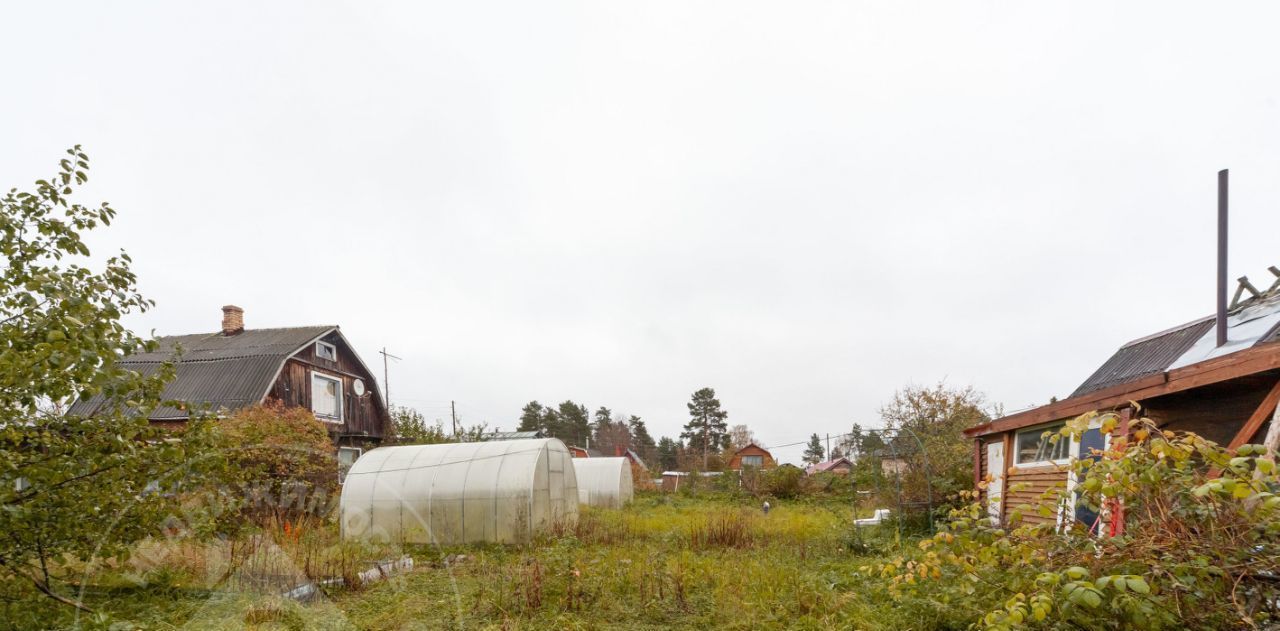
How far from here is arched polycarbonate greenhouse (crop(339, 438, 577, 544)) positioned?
1172cm

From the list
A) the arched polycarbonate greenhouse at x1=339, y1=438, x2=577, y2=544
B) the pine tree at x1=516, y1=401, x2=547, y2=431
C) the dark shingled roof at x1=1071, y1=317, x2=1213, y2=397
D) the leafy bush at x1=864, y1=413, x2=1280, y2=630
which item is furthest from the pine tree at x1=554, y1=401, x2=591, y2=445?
the leafy bush at x1=864, y1=413, x2=1280, y2=630

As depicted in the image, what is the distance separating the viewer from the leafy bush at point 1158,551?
2904 millimetres

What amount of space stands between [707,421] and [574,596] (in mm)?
50024

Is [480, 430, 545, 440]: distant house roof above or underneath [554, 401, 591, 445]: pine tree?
above

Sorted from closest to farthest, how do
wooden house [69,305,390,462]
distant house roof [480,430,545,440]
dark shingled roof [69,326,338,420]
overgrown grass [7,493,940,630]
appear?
1. overgrown grass [7,493,940,630]
2. dark shingled roof [69,326,338,420]
3. wooden house [69,305,390,462]
4. distant house roof [480,430,545,440]

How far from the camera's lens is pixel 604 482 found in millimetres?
20781

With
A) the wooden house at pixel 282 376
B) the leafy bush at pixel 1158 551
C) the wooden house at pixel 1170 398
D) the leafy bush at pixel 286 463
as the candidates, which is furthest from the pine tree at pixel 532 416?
the leafy bush at pixel 1158 551

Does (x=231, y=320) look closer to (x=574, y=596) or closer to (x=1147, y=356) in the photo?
(x=574, y=596)

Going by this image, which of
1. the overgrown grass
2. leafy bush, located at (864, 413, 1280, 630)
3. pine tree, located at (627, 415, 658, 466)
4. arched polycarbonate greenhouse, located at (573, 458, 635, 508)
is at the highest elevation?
leafy bush, located at (864, 413, 1280, 630)

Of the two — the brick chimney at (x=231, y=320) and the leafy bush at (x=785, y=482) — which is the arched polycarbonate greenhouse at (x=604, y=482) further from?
the brick chimney at (x=231, y=320)

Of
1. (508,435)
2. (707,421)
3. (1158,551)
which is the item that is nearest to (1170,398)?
(1158,551)

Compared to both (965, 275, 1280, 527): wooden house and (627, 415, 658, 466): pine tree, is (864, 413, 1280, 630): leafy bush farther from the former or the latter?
(627, 415, 658, 466): pine tree

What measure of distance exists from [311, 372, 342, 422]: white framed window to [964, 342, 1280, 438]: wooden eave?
20.6m

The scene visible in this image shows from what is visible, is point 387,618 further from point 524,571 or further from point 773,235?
point 773,235
